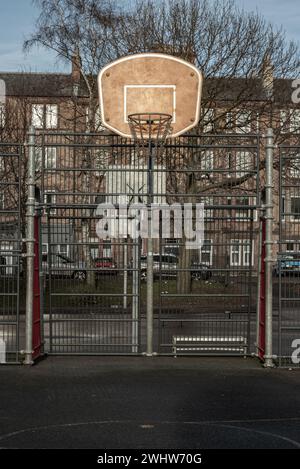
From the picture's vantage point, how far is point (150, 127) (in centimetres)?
1256

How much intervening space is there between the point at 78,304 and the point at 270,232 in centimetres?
320

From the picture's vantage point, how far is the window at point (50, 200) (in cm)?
1212

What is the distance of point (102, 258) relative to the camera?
1255cm

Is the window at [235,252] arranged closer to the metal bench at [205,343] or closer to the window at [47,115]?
the metal bench at [205,343]

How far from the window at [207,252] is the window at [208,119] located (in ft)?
55.8

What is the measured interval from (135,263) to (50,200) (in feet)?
5.54

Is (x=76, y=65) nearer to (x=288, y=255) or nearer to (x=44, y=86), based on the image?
(x=44, y=86)

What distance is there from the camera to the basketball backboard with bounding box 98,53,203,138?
41.5 ft

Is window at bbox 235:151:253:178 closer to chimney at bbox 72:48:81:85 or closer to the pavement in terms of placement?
the pavement

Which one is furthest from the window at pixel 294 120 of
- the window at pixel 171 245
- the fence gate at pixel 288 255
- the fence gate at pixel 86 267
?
the window at pixel 171 245

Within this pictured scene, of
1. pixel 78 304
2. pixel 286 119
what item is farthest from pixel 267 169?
pixel 286 119

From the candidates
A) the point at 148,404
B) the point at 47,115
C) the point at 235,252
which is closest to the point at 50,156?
the point at 235,252

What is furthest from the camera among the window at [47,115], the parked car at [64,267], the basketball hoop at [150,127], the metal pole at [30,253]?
the window at [47,115]

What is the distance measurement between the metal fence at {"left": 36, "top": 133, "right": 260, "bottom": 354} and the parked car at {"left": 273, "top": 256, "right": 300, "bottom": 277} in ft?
1.91
